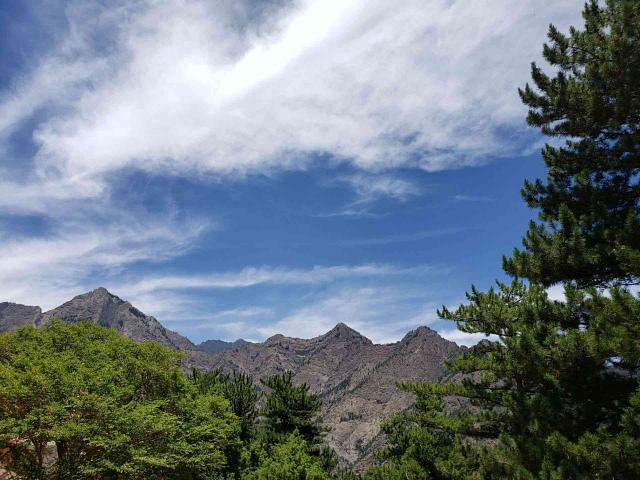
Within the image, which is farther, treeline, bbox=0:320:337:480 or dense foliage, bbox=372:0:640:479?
treeline, bbox=0:320:337:480

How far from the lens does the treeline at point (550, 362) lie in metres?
9.40

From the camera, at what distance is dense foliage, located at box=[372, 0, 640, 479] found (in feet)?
29.5

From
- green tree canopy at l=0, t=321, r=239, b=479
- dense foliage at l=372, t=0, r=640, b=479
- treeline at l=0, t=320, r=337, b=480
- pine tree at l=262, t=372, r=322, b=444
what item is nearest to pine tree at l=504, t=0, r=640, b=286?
dense foliage at l=372, t=0, r=640, b=479

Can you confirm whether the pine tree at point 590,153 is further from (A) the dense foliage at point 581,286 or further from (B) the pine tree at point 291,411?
(B) the pine tree at point 291,411

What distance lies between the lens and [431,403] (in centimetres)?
2392

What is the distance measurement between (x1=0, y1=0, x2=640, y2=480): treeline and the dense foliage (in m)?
0.03

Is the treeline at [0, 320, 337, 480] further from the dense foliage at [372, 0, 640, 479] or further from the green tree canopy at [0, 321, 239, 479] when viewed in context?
the dense foliage at [372, 0, 640, 479]

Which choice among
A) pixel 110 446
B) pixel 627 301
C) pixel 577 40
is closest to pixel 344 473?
pixel 110 446

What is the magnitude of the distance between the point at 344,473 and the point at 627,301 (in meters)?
27.4

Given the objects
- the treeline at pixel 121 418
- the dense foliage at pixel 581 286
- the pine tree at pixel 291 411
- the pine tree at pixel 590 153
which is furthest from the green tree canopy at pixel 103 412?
the pine tree at pixel 590 153

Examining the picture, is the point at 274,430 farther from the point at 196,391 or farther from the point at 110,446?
the point at 110,446

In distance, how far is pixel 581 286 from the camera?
1170cm

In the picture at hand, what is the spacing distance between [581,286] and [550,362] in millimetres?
2707

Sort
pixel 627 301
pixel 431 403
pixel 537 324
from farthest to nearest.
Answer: pixel 431 403 < pixel 537 324 < pixel 627 301
